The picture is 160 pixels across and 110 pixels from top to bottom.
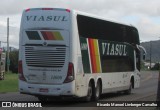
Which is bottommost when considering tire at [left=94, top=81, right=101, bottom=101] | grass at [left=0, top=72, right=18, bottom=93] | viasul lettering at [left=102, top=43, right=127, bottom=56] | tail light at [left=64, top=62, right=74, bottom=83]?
grass at [left=0, top=72, right=18, bottom=93]

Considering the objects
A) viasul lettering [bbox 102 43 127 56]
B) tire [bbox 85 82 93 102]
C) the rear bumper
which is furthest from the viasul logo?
viasul lettering [bbox 102 43 127 56]

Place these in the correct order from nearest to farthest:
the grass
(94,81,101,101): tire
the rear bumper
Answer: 1. the rear bumper
2. (94,81,101,101): tire
3. the grass

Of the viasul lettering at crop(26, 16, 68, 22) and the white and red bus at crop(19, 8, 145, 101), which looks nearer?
the white and red bus at crop(19, 8, 145, 101)

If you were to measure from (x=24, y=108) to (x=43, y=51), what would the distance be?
2.62 m

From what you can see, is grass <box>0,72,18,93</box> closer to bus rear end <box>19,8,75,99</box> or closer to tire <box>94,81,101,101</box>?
tire <box>94,81,101,101</box>

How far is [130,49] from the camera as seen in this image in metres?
27.3

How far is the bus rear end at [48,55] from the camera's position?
19500 mm

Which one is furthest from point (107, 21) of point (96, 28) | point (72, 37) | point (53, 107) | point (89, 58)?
point (53, 107)

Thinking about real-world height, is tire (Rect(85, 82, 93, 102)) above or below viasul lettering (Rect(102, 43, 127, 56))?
below

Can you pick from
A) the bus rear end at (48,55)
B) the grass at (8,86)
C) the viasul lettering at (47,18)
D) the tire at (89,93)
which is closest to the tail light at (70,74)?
the bus rear end at (48,55)

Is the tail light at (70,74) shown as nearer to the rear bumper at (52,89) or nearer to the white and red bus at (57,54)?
the white and red bus at (57,54)

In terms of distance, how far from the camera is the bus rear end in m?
19.5

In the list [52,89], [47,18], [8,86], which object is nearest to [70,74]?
[52,89]

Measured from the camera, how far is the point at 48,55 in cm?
1967
